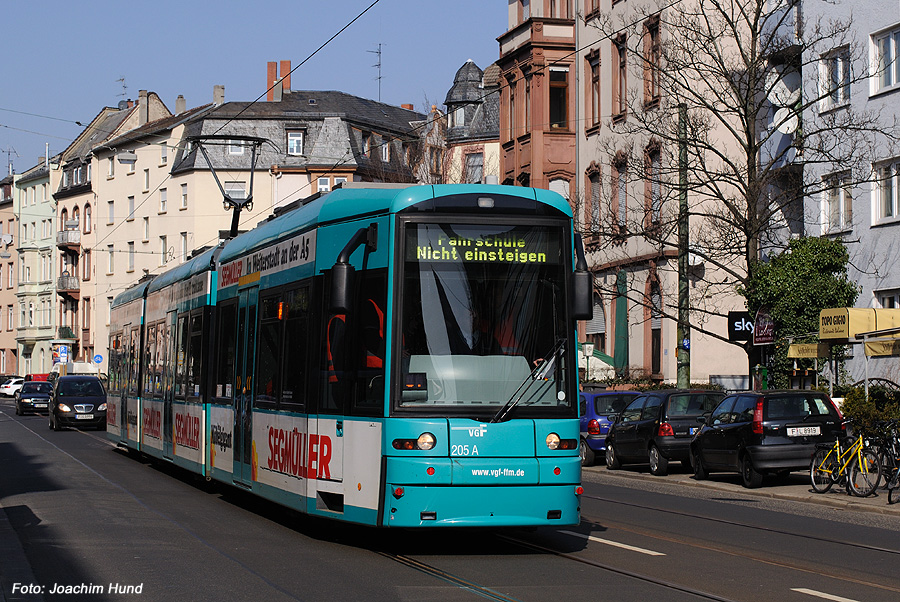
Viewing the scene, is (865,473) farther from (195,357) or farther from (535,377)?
(195,357)

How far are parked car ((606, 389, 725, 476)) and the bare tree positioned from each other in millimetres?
3198

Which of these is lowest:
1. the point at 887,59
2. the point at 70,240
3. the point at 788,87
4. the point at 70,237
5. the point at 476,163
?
the point at 887,59

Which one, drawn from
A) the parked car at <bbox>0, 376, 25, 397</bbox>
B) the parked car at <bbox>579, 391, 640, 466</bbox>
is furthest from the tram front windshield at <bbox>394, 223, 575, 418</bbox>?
the parked car at <bbox>0, 376, 25, 397</bbox>

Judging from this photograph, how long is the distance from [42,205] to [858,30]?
271 ft

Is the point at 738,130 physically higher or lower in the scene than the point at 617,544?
higher

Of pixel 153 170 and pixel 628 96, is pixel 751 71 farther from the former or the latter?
pixel 153 170

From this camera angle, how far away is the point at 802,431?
21188mm

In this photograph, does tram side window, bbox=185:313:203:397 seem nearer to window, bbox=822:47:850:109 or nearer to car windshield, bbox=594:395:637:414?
car windshield, bbox=594:395:637:414

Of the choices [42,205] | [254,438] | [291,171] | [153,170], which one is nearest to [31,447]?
[254,438]

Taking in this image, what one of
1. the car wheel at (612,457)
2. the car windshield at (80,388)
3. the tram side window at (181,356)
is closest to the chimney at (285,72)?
the car windshield at (80,388)

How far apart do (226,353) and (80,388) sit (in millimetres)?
26507

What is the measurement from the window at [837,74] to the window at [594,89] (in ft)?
37.4

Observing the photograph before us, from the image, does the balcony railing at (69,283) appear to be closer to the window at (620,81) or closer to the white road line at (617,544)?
the window at (620,81)

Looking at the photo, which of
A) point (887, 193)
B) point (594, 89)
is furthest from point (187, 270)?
point (594, 89)
